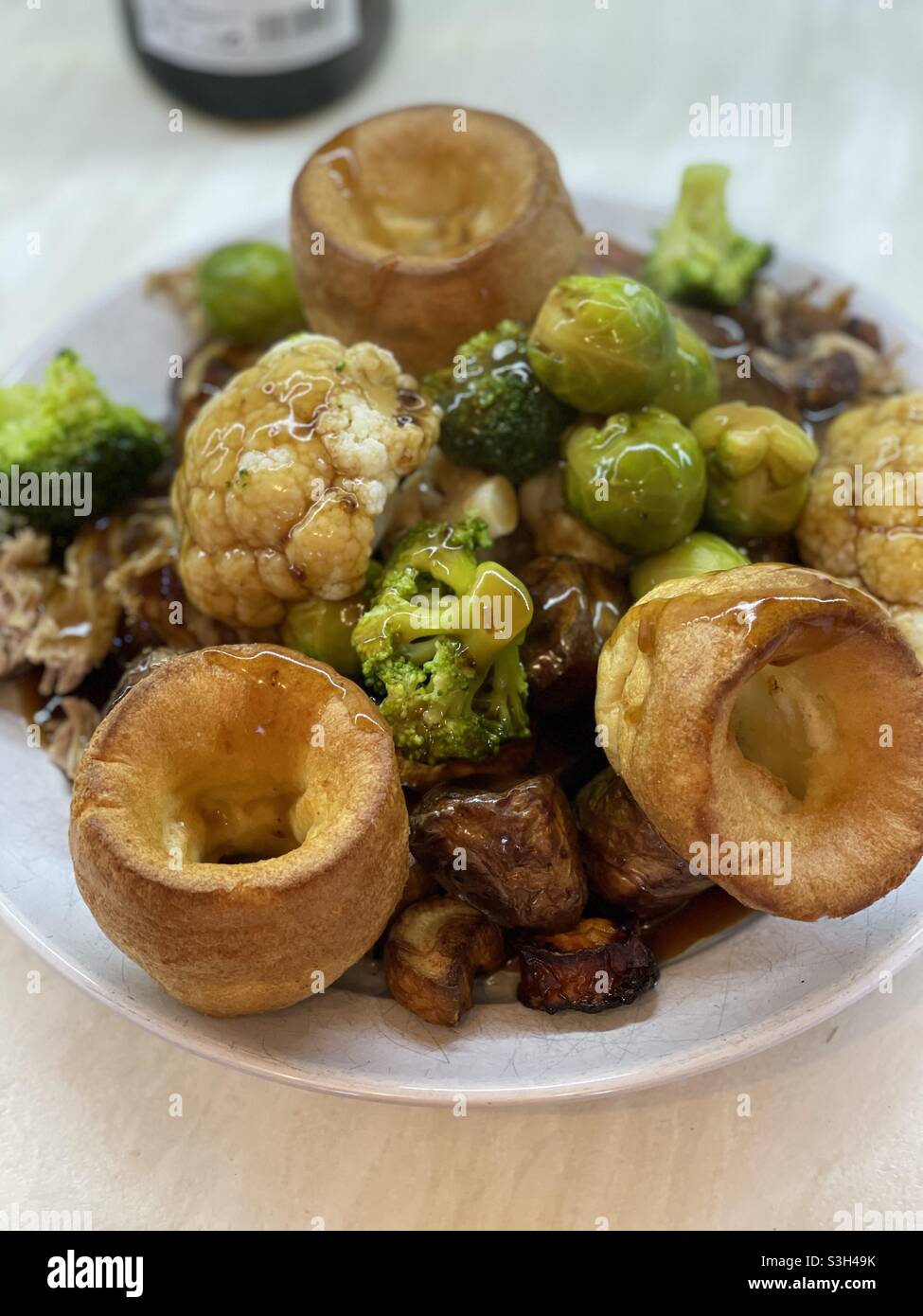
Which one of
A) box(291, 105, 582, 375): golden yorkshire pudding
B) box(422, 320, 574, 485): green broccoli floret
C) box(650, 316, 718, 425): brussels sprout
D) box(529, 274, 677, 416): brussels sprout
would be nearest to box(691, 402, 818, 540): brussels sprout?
box(650, 316, 718, 425): brussels sprout

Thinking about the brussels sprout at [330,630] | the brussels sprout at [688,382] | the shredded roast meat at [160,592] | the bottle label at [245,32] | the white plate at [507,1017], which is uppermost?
the bottle label at [245,32]

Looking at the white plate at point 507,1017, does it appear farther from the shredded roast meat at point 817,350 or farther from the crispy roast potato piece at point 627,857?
the shredded roast meat at point 817,350

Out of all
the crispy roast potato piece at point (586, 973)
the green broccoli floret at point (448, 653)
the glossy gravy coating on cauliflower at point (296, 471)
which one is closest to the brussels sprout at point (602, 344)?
the glossy gravy coating on cauliflower at point (296, 471)

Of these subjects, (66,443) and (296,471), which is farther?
(66,443)

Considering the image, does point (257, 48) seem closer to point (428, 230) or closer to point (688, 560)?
point (428, 230)

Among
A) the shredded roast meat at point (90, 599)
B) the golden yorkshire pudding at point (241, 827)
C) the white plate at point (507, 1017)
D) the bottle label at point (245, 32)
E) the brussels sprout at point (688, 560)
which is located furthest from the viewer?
the bottle label at point (245, 32)

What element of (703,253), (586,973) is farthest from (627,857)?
(703,253)

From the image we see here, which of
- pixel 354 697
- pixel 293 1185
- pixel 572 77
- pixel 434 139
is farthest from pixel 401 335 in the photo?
pixel 572 77
